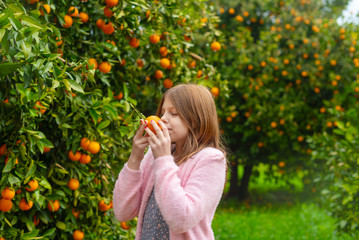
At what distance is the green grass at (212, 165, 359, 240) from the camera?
477 centimetres

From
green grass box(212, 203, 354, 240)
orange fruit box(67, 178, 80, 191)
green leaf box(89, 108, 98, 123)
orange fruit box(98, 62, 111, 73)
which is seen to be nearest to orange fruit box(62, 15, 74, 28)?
orange fruit box(98, 62, 111, 73)

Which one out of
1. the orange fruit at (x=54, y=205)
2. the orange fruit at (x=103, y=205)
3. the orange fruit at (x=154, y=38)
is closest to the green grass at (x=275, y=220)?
the orange fruit at (x=103, y=205)

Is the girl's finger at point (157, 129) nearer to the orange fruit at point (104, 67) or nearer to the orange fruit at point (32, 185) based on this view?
the orange fruit at point (32, 185)

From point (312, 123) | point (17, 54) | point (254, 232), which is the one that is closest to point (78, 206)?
point (17, 54)

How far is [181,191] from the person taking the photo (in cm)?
127

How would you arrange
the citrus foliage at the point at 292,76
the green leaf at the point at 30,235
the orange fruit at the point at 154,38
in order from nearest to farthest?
the green leaf at the point at 30,235
the orange fruit at the point at 154,38
the citrus foliage at the point at 292,76

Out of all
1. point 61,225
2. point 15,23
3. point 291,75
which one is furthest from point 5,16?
point 291,75

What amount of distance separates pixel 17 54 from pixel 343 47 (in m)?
5.30

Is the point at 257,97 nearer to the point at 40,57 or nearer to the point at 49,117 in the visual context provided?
the point at 49,117

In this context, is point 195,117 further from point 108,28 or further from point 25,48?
point 108,28

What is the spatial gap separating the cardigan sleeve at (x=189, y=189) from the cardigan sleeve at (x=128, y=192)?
20cm

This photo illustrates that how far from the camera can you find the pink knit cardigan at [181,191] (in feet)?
4.12

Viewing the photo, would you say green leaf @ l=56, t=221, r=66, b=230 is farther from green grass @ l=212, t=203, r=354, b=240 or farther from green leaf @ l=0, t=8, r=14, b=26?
green grass @ l=212, t=203, r=354, b=240

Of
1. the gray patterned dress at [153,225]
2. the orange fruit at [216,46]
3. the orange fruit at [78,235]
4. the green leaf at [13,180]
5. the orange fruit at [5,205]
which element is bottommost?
the orange fruit at [78,235]
